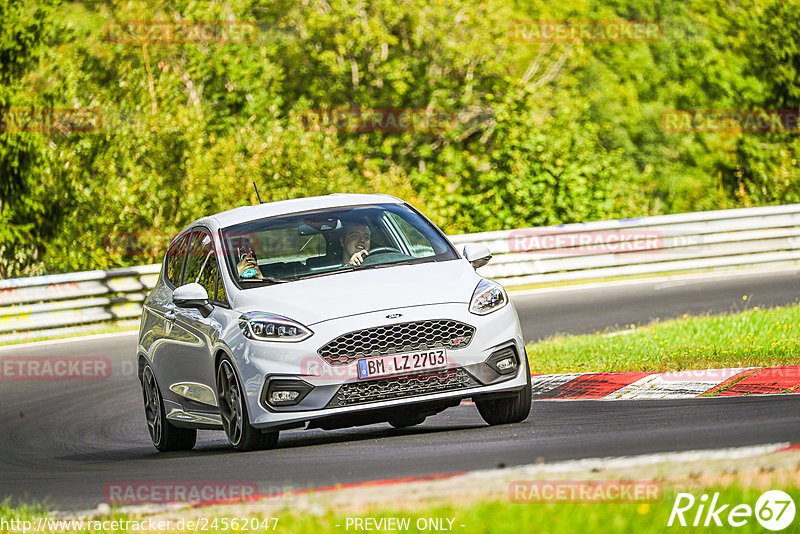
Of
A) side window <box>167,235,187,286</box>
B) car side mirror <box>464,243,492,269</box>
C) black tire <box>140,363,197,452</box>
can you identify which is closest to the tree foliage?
side window <box>167,235,187,286</box>

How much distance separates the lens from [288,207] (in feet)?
31.9

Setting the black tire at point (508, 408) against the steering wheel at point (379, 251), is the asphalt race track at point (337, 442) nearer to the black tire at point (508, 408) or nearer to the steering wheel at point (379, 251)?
the black tire at point (508, 408)

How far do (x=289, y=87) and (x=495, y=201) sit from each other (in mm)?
16114

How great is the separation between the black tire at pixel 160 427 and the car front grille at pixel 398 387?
2341mm

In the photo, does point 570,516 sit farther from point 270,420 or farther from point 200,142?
point 200,142

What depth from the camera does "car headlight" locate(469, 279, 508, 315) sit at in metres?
8.36

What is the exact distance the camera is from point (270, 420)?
811cm

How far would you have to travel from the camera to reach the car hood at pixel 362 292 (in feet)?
26.7
